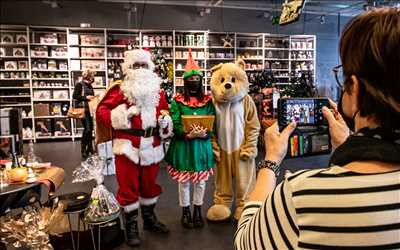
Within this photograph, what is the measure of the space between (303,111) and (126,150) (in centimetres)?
141

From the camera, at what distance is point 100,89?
8.59m

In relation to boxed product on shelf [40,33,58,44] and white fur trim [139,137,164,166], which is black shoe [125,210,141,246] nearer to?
white fur trim [139,137,164,166]

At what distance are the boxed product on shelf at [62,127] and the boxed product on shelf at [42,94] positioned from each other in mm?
602

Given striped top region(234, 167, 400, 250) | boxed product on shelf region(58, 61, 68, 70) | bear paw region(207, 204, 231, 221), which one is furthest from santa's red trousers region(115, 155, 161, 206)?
boxed product on shelf region(58, 61, 68, 70)

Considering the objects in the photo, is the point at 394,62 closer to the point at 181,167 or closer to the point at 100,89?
the point at 181,167

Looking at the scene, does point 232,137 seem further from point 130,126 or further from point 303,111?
point 303,111

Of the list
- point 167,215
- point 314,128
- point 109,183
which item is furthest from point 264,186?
point 109,183

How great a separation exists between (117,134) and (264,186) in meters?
2.06

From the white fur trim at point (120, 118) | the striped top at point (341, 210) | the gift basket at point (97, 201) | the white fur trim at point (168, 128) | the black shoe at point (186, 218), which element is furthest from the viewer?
the black shoe at point (186, 218)

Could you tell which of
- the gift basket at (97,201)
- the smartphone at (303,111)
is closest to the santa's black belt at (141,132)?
the gift basket at (97,201)

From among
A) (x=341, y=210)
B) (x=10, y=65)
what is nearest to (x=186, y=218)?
(x=341, y=210)

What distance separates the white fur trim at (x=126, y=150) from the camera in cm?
265

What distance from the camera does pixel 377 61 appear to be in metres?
0.58

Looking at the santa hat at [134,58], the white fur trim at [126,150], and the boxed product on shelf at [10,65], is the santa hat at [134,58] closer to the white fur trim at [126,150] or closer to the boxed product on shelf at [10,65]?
the white fur trim at [126,150]
